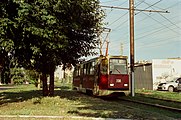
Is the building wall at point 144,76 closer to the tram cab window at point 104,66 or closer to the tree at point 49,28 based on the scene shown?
the tram cab window at point 104,66

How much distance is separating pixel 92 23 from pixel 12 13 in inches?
269

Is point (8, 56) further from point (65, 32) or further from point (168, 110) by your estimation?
point (168, 110)

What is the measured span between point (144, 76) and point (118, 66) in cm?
2545

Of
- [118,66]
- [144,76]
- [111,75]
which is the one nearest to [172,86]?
[144,76]

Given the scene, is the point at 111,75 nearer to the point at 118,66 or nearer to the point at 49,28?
the point at 118,66

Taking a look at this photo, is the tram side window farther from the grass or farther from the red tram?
the grass

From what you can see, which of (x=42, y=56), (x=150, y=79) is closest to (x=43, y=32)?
(x=42, y=56)

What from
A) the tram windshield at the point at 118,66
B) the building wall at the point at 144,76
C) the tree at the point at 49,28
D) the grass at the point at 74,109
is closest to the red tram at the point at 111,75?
the tram windshield at the point at 118,66

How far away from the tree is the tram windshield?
12.1 feet

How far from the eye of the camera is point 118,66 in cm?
2550

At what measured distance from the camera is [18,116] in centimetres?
1267

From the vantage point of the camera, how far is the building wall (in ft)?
159

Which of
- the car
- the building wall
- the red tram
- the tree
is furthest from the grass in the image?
the building wall

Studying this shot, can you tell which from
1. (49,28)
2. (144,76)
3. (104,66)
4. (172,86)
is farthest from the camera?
(144,76)
